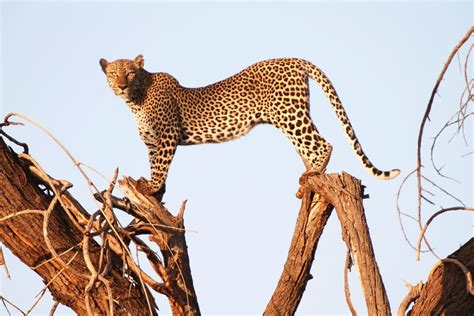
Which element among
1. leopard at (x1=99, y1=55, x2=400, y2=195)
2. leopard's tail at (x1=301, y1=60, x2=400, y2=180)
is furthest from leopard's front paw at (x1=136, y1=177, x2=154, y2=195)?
leopard's tail at (x1=301, y1=60, x2=400, y2=180)

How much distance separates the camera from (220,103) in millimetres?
9094

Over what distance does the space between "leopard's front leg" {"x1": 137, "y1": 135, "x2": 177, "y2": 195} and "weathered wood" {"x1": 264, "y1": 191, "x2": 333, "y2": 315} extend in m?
1.96

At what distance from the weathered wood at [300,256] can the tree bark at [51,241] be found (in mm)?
1555

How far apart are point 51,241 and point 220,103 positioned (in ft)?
15.1

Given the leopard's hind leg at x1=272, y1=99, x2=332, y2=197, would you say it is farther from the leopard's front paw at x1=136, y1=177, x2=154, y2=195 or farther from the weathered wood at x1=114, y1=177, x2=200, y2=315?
the weathered wood at x1=114, y1=177, x2=200, y2=315

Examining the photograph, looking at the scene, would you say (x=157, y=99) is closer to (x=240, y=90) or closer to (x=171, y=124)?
(x=171, y=124)

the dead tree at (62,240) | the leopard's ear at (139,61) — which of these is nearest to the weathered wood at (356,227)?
the dead tree at (62,240)

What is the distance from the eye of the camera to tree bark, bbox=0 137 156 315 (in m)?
4.63

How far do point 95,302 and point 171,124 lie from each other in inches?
167

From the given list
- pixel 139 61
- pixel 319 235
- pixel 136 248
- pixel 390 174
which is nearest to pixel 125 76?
pixel 139 61

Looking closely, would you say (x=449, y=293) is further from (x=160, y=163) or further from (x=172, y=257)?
(x=160, y=163)

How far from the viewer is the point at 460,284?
5375mm

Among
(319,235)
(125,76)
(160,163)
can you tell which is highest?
(125,76)

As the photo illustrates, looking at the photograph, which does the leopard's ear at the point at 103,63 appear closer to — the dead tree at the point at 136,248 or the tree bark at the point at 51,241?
the dead tree at the point at 136,248
